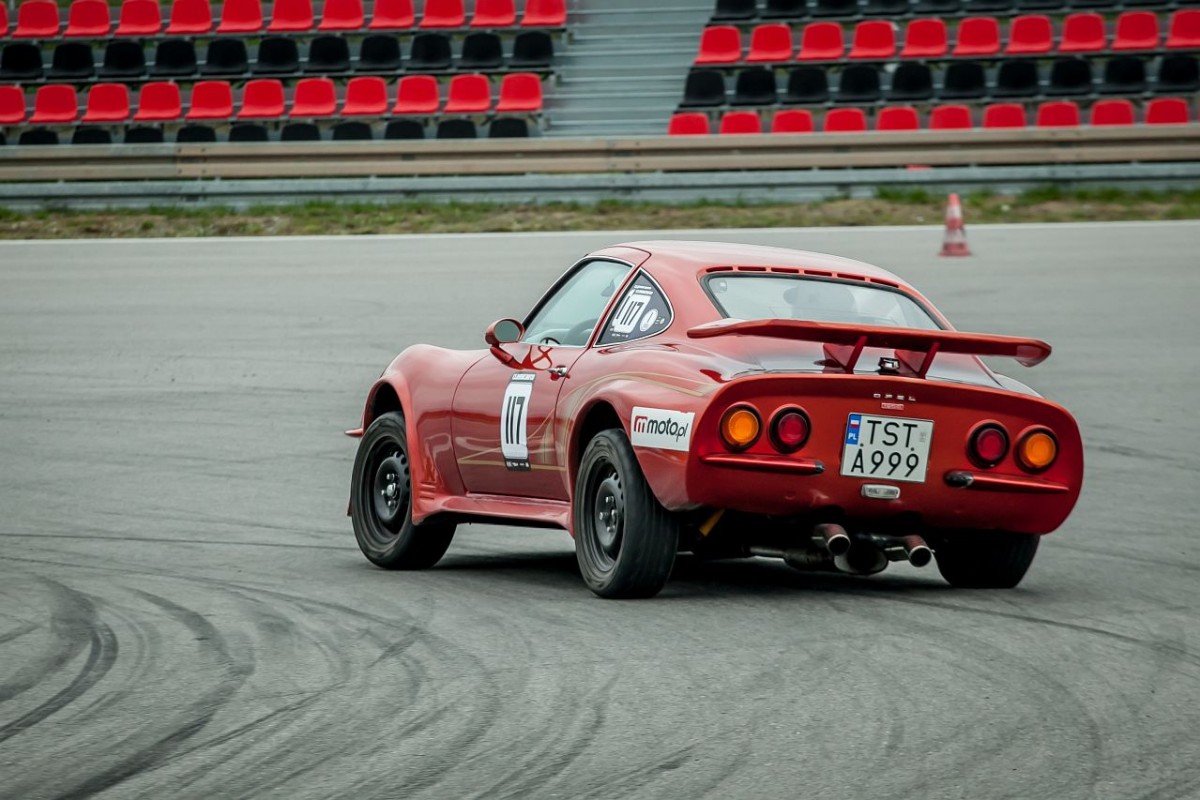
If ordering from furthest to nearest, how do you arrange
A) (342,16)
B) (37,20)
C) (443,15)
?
(37,20)
(342,16)
(443,15)

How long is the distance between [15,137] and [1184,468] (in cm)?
2039

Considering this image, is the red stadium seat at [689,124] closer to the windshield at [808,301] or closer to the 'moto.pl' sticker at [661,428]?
the windshield at [808,301]

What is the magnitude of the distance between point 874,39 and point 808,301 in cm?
1926

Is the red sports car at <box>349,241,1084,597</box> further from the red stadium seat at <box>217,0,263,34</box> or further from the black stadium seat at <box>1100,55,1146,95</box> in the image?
the red stadium seat at <box>217,0,263,34</box>

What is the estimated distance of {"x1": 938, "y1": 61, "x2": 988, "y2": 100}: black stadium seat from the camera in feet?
79.8

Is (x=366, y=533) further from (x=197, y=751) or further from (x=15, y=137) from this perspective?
(x=15, y=137)

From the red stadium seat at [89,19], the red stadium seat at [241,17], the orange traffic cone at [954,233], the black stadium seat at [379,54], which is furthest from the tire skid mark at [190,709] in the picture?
the red stadium seat at [89,19]

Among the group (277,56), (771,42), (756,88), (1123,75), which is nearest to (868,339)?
(756,88)

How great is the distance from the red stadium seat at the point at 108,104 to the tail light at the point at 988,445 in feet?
72.2

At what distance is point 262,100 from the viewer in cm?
2611

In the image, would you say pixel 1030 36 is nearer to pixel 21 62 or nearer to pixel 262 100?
pixel 262 100

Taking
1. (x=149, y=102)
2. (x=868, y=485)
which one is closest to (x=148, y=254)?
(x=149, y=102)

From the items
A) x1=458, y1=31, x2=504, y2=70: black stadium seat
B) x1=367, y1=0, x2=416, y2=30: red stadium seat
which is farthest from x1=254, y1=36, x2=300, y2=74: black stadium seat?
x1=458, y1=31, x2=504, y2=70: black stadium seat

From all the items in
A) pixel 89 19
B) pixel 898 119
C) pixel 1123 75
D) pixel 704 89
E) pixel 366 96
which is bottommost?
pixel 898 119
